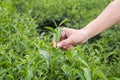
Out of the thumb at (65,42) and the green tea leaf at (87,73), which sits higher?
the thumb at (65,42)

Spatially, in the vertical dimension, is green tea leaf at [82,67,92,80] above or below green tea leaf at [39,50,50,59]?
below

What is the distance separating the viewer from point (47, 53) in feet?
6.77

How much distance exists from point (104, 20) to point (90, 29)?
103 millimetres

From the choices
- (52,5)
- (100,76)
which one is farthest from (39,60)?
(52,5)

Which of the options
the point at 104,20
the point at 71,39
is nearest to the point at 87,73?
the point at 71,39

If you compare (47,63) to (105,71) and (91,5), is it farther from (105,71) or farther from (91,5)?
(91,5)

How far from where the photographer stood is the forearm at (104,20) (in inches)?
84.1

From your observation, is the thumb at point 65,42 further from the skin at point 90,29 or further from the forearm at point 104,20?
the forearm at point 104,20

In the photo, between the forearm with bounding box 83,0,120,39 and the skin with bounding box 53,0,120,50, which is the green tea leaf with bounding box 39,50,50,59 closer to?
the skin with bounding box 53,0,120,50

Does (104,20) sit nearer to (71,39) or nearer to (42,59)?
(71,39)

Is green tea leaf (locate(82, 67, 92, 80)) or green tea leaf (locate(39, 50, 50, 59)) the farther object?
green tea leaf (locate(39, 50, 50, 59))

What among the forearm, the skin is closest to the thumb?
the skin

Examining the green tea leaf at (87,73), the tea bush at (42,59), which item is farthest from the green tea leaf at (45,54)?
the green tea leaf at (87,73)

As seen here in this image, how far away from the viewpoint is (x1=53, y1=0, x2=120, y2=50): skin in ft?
6.89
